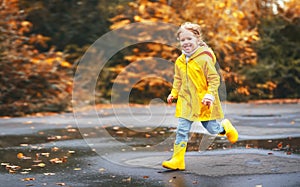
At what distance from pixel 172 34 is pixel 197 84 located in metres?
12.3

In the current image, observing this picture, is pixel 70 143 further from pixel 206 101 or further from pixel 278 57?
pixel 278 57

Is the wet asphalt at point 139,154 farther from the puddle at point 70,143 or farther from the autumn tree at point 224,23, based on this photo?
the autumn tree at point 224,23

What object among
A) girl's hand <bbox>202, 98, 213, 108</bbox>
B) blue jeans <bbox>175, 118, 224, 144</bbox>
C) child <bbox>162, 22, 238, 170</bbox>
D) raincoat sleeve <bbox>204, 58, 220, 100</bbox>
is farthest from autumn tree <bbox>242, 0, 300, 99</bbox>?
girl's hand <bbox>202, 98, 213, 108</bbox>

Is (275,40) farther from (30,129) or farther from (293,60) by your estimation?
(30,129)

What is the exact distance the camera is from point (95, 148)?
25.3 ft

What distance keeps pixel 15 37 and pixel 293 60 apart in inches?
347

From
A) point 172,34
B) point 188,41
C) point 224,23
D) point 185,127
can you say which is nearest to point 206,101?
point 185,127

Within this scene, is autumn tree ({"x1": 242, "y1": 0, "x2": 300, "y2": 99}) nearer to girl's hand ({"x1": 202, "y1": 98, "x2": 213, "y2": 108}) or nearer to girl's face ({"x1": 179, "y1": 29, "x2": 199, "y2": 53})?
girl's face ({"x1": 179, "y1": 29, "x2": 199, "y2": 53})

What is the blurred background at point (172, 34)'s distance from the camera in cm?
1714

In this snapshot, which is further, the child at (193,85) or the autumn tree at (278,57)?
the autumn tree at (278,57)

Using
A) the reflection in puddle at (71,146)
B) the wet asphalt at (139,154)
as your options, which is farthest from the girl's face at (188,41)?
the reflection in puddle at (71,146)

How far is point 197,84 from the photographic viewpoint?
5598 mm

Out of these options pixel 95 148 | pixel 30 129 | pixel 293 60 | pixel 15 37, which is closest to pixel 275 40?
pixel 293 60

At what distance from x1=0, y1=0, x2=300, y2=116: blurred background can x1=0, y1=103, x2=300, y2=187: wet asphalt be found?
16.0ft
